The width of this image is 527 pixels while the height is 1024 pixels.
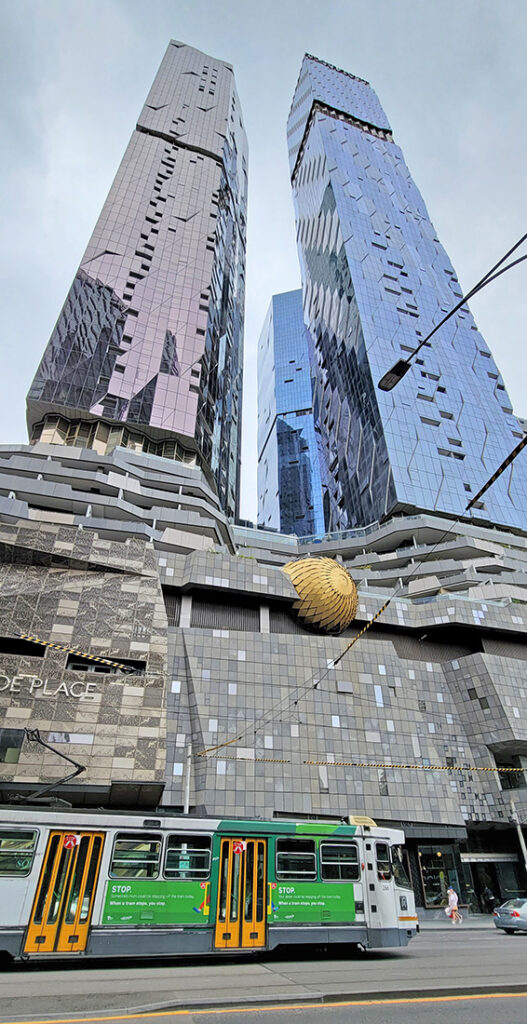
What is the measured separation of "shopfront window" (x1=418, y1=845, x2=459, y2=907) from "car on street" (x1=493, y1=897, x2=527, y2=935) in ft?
50.2

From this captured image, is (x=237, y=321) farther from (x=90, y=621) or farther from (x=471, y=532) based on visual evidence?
(x=90, y=621)

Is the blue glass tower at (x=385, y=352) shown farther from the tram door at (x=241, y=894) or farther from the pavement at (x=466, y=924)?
the tram door at (x=241, y=894)

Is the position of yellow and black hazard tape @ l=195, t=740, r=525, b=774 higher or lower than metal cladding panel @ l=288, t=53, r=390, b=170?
lower

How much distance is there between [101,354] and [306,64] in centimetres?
Answer: 12966

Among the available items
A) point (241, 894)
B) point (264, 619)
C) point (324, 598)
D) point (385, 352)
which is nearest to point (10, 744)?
point (241, 894)

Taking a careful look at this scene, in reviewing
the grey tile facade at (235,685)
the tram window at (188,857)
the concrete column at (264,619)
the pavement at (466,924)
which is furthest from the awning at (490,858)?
the tram window at (188,857)

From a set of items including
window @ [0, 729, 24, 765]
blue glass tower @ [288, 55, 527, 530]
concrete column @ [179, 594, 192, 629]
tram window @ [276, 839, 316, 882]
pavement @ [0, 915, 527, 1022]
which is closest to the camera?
pavement @ [0, 915, 527, 1022]

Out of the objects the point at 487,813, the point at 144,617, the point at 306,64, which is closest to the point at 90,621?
the point at 144,617

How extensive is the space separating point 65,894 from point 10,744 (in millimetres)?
17587

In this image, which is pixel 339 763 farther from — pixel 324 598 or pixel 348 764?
pixel 324 598

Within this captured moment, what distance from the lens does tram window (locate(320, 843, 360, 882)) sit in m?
14.6

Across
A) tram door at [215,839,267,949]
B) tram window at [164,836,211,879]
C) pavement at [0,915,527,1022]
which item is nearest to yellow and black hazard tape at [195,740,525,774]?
pavement at [0,915,527,1022]

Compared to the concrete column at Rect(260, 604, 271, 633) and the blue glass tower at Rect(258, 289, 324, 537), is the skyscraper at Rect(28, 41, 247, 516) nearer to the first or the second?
the concrete column at Rect(260, 604, 271, 633)

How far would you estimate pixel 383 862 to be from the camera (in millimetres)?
15289
